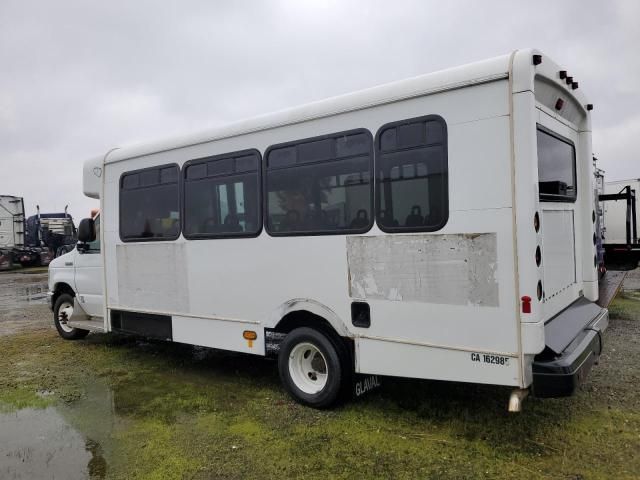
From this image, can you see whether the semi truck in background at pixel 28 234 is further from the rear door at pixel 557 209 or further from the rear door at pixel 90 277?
the rear door at pixel 557 209

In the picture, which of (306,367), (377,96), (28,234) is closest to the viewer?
(377,96)

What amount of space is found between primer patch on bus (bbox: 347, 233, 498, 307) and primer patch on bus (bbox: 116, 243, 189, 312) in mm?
2415

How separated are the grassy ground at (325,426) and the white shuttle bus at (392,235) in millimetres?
487

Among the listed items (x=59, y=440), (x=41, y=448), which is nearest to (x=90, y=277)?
(x=59, y=440)

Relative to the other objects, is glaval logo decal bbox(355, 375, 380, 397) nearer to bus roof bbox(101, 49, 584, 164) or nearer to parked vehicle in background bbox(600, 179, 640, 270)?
bus roof bbox(101, 49, 584, 164)

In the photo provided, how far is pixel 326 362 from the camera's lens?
16.0 feet

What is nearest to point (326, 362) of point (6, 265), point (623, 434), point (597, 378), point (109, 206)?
point (623, 434)

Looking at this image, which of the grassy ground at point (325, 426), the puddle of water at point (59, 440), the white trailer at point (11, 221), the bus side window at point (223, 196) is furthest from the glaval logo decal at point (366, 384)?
the white trailer at point (11, 221)

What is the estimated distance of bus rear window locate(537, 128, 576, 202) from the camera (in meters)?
4.39

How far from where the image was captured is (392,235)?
443 cm

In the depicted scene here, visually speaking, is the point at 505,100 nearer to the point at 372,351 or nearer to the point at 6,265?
the point at 372,351

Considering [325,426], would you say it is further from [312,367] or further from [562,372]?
[562,372]

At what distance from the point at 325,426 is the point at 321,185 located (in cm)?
218

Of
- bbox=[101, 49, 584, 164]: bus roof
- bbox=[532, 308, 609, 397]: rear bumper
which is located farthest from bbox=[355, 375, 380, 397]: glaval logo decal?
bbox=[101, 49, 584, 164]: bus roof
